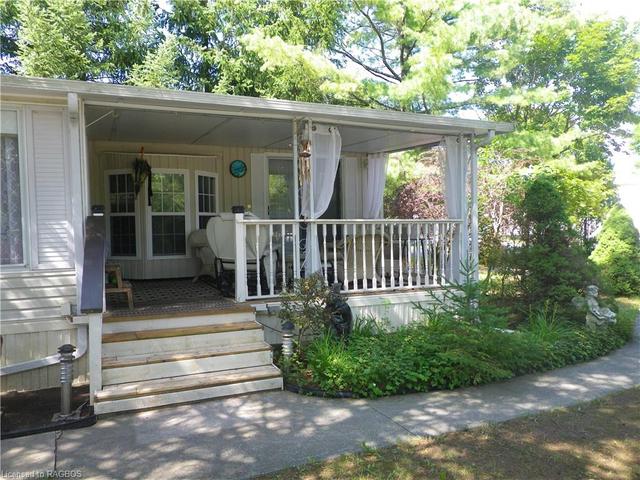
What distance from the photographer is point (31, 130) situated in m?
4.70

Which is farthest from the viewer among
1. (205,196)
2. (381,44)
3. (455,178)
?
(381,44)

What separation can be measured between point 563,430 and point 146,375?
11.2 feet

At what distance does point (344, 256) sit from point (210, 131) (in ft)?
8.44

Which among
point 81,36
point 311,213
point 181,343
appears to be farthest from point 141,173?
point 81,36

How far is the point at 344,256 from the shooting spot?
6.11 metres

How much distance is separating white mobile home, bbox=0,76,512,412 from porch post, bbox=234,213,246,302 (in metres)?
0.02

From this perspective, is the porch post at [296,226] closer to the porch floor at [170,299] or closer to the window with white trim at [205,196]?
the porch floor at [170,299]

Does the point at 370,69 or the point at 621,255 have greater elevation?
the point at 370,69

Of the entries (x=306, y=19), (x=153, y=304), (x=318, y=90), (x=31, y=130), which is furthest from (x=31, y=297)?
(x=306, y=19)

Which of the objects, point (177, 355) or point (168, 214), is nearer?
point (177, 355)

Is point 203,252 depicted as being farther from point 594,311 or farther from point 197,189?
point 594,311

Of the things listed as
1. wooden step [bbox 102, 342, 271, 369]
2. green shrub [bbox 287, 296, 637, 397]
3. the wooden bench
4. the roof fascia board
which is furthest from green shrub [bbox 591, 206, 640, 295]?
the wooden bench

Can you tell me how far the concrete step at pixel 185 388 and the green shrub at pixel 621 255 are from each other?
7.76 meters

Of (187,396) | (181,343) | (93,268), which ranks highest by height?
(93,268)
